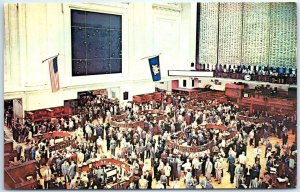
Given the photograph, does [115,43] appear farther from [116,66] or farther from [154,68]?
[154,68]

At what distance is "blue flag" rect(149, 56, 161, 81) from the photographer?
17.9 feet

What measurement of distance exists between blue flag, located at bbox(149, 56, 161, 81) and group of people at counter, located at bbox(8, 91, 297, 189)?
38 cm

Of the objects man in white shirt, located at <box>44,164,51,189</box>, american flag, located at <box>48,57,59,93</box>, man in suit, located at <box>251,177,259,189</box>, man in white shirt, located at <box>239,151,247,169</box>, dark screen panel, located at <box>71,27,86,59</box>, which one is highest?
dark screen panel, located at <box>71,27,86,59</box>

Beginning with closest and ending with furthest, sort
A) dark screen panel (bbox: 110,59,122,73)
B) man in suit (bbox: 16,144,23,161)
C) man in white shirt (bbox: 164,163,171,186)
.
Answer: man in suit (bbox: 16,144,23,161)
man in white shirt (bbox: 164,163,171,186)
dark screen panel (bbox: 110,59,122,73)

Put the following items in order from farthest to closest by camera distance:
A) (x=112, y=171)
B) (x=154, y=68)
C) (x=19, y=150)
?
(x=154, y=68) < (x=112, y=171) < (x=19, y=150)

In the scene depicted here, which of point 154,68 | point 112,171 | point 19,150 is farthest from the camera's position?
point 154,68

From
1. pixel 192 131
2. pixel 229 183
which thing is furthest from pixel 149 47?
pixel 229 183

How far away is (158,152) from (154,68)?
1026 millimetres

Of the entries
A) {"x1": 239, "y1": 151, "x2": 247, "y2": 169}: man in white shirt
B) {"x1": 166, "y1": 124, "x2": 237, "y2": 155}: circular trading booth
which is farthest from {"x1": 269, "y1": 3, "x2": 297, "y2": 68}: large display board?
{"x1": 239, "y1": 151, "x2": 247, "y2": 169}: man in white shirt

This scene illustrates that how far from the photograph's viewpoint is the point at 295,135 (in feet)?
17.6

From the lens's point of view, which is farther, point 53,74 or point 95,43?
point 95,43

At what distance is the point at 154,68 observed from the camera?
17.9 feet

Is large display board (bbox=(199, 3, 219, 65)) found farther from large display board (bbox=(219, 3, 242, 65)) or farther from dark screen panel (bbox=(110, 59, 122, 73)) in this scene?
dark screen panel (bbox=(110, 59, 122, 73))

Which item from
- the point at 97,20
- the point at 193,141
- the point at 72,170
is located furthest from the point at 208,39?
the point at 72,170
